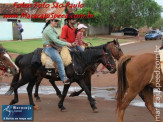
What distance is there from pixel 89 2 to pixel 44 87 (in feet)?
127

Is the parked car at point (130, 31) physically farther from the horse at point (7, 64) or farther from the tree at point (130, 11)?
the horse at point (7, 64)

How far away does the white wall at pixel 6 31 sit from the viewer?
28.6 metres

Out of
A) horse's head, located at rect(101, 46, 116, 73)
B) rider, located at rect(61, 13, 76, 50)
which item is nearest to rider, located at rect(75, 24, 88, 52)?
rider, located at rect(61, 13, 76, 50)

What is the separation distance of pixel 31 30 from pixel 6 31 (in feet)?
15.7

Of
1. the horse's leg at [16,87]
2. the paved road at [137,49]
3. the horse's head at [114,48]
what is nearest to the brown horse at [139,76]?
the horse's head at [114,48]

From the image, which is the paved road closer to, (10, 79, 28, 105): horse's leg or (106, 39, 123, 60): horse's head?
(106, 39, 123, 60): horse's head

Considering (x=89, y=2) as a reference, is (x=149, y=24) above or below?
below

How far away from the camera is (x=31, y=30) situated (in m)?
33.4

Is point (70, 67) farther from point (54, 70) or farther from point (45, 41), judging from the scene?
point (45, 41)

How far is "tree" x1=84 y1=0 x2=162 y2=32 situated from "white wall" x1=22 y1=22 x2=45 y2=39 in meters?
14.7

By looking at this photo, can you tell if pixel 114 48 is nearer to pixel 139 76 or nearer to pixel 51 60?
pixel 51 60

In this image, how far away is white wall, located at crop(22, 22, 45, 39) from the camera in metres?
32.2

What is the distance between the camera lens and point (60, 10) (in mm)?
43312

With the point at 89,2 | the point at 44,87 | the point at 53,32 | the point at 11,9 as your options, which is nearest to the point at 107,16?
the point at 89,2
